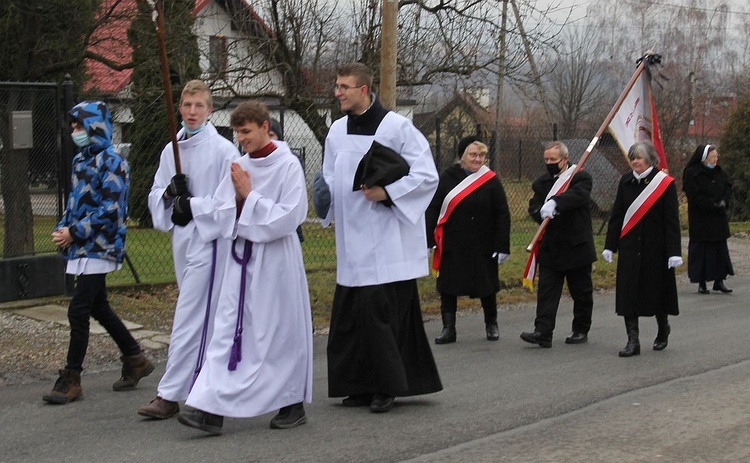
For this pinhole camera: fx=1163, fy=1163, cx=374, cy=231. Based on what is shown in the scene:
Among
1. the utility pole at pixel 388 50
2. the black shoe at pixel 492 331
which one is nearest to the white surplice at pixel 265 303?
the black shoe at pixel 492 331

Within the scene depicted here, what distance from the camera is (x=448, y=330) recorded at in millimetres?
9680

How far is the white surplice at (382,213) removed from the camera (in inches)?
271

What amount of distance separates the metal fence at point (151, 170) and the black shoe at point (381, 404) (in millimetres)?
3729

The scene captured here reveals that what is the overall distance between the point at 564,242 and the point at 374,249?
3.15m

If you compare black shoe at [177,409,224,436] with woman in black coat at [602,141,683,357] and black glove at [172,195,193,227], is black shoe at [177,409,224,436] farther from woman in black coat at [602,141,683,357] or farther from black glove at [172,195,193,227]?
woman in black coat at [602,141,683,357]

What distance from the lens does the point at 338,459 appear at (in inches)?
229

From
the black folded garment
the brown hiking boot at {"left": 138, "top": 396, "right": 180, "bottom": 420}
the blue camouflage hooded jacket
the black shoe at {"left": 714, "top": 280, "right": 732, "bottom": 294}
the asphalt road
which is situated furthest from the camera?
the black shoe at {"left": 714, "top": 280, "right": 732, "bottom": 294}

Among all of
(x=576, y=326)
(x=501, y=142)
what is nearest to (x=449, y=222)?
(x=576, y=326)

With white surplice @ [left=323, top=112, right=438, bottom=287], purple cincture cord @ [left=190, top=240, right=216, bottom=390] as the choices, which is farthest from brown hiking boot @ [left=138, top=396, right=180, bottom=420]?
white surplice @ [left=323, top=112, right=438, bottom=287]

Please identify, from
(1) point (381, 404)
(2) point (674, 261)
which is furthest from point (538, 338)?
(1) point (381, 404)

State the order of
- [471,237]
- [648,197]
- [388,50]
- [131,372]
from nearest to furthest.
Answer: [131,372]
[648,197]
[471,237]
[388,50]

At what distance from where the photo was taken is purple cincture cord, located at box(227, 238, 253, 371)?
6301 mm

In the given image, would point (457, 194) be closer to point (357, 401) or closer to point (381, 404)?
point (357, 401)

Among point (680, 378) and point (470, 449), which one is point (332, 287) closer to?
point (680, 378)
